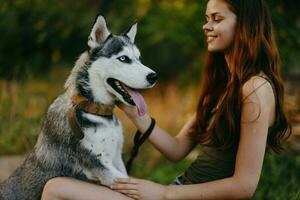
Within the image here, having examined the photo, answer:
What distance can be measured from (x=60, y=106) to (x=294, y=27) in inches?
127

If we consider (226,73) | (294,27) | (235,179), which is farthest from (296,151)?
(235,179)

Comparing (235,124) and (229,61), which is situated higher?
(229,61)

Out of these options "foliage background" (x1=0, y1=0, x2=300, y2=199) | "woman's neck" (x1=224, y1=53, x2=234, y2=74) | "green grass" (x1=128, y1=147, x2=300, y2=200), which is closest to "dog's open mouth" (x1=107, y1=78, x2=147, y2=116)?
"woman's neck" (x1=224, y1=53, x2=234, y2=74)

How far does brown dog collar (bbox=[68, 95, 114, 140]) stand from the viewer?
9.94 feet

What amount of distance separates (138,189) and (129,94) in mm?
521

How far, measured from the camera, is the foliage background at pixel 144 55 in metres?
5.54

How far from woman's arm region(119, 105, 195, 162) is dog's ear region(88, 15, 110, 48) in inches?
15.6

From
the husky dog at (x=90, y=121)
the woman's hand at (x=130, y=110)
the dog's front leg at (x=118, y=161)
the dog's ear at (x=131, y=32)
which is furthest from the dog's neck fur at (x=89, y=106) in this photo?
the dog's ear at (x=131, y=32)

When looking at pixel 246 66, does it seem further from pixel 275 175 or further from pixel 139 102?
pixel 275 175

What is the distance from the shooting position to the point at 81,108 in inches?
122

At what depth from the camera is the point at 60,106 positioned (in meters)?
3.19

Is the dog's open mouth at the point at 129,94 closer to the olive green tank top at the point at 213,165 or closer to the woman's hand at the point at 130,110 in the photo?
the woman's hand at the point at 130,110

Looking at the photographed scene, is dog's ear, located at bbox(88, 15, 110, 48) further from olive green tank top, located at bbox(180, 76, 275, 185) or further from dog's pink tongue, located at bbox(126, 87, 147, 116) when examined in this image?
olive green tank top, located at bbox(180, 76, 275, 185)

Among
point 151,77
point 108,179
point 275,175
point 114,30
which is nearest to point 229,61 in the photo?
point 151,77
